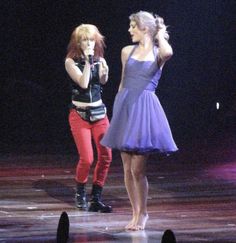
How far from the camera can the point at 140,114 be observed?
840 cm

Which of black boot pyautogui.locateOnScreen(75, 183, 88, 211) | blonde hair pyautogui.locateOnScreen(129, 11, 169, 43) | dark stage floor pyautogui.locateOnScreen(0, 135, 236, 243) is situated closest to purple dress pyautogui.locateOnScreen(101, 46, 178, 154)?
blonde hair pyautogui.locateOnScreen(129, 11, 169, 43)

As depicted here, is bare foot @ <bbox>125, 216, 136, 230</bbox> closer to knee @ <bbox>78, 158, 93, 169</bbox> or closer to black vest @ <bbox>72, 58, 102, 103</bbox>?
knee @ <bbox>78, 158, 93, 169</bbox>

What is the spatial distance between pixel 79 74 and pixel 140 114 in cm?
145

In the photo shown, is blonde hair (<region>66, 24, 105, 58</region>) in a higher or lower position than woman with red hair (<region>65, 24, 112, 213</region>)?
higher

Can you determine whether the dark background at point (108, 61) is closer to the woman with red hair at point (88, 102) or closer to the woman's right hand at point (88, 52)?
the woman with red hair at point (88, 102)

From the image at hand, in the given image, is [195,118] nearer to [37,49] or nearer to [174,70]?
[174,70]

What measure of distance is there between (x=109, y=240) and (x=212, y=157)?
22.7ft

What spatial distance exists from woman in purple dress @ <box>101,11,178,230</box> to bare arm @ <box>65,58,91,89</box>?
3.47ft

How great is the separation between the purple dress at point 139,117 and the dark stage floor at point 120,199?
777 mm

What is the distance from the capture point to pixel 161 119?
8.44 m

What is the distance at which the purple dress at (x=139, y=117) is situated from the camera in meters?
8.30

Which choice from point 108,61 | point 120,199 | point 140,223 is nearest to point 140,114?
point 140,223

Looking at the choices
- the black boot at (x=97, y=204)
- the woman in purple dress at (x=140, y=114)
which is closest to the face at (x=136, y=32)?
the woman in purple dress at (x=140, y=114)

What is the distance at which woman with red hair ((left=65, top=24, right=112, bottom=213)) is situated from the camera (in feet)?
31.7
